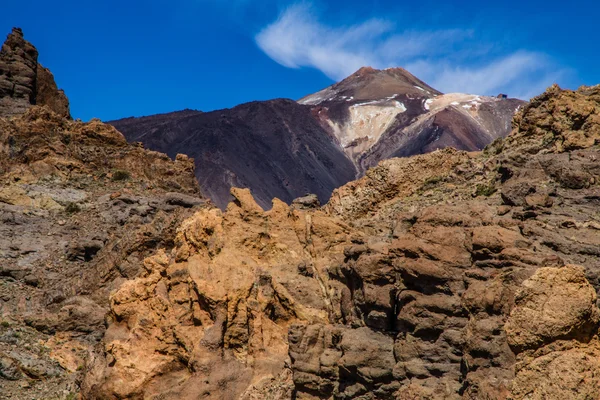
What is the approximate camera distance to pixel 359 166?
13575 cm

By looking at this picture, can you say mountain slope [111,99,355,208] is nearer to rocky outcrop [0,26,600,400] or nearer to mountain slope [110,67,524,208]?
mountain slope [110,67,524,208]

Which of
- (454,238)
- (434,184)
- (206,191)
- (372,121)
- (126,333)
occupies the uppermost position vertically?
(372,121)

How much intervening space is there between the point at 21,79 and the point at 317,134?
10241 centimetres

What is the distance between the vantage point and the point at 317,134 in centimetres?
14238

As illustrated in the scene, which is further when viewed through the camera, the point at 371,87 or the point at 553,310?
the point at 371,87

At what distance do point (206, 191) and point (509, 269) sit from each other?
84.3 metres

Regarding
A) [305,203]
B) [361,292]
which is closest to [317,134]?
[305,203]

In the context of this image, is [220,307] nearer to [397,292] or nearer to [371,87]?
[397,292]

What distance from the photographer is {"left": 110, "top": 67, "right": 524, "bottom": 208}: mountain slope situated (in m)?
109

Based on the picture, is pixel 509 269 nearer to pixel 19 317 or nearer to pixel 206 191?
pixel 19 317

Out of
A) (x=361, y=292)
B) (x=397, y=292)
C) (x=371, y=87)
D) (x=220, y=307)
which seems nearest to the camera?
(x=397, y=292)

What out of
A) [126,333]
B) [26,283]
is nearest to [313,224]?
[126,333]

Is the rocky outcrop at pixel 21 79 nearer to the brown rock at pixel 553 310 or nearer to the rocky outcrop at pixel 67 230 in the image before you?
the rocky outcrop at pixel 67 230

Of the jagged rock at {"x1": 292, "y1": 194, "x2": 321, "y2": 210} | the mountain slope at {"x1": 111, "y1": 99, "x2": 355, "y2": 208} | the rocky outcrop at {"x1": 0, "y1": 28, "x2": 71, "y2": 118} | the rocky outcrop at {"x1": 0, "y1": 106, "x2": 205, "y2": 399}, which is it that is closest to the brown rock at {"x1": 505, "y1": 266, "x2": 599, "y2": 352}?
the rocky outcrop at {"x1": 0, "y1": 106, "x2": 205, "y2": 399}
